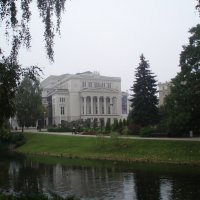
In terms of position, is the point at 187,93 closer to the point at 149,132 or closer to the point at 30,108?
the point at 149,132

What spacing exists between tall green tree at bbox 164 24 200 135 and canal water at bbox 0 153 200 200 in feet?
39.6

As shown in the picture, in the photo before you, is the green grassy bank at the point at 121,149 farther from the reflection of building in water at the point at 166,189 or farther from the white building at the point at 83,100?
the white building at the point at 83,100

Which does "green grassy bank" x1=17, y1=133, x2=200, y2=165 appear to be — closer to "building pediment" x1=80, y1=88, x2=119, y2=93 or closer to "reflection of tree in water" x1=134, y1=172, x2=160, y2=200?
"reflection of tree in water" x1=134, y1=172, x2=160, y2=200

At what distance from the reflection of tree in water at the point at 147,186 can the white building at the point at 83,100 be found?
92501mm

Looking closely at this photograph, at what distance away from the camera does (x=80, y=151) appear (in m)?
54.8

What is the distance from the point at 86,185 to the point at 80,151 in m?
26.4

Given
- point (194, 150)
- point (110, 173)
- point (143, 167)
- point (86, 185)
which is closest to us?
point (86, 185)

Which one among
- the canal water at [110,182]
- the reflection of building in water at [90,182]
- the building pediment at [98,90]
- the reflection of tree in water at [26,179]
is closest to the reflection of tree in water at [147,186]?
the canal water at [110,182]

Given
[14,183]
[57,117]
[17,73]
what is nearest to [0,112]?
[17,73]

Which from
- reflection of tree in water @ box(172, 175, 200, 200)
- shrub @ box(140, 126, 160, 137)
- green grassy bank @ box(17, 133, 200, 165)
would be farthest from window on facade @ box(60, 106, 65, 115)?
reflection of tree in water @ box(172, 175, 200, 200)

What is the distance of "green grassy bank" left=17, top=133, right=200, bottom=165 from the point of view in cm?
4197

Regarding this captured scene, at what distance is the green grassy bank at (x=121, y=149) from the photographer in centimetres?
4197

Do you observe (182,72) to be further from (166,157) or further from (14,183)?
(14,183)

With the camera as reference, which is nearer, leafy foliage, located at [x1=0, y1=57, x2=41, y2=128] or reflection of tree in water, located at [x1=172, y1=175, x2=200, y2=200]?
leafy foliage, located at [x1=0, y1=57, x2=41, y2=128]
